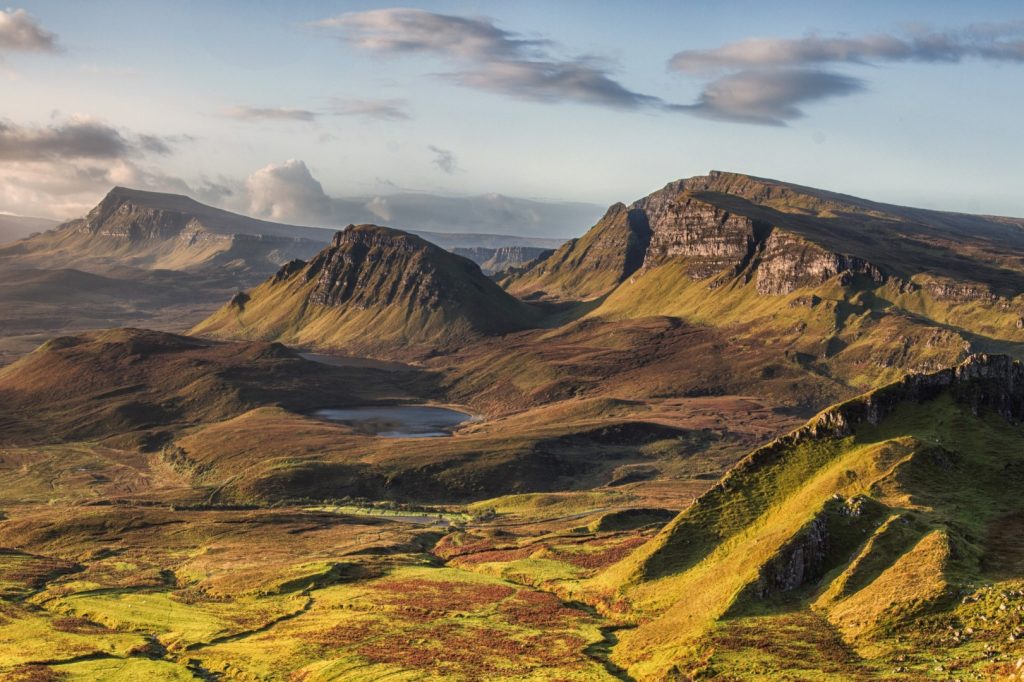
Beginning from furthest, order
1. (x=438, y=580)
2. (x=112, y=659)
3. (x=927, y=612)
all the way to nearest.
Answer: (x=438, y=580) → (x=112, y=659) → (x=927, y=612)

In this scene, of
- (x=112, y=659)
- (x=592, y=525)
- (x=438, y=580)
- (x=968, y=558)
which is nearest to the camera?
(x=968, y=558)

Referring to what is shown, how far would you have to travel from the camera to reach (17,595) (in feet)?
423

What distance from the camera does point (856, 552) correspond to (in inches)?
3290

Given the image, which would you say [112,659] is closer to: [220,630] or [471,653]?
[220,630]

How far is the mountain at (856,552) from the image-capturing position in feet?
232

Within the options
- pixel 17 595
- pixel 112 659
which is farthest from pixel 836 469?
pixel 17 595

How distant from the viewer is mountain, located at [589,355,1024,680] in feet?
232

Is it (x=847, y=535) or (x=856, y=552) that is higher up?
(x=847, y=535)

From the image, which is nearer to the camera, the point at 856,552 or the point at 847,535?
the point at 856,552

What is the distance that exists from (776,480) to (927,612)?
28798mm

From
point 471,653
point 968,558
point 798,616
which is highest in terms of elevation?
point 968,558

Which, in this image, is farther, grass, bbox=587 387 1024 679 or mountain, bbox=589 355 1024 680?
grass, bbox=587 387 1024 679

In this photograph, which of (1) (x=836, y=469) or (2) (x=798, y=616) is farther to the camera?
(1) (x=836, y=469)

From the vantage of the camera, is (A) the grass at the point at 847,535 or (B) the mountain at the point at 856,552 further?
(A) the grass at the point at 847,535
